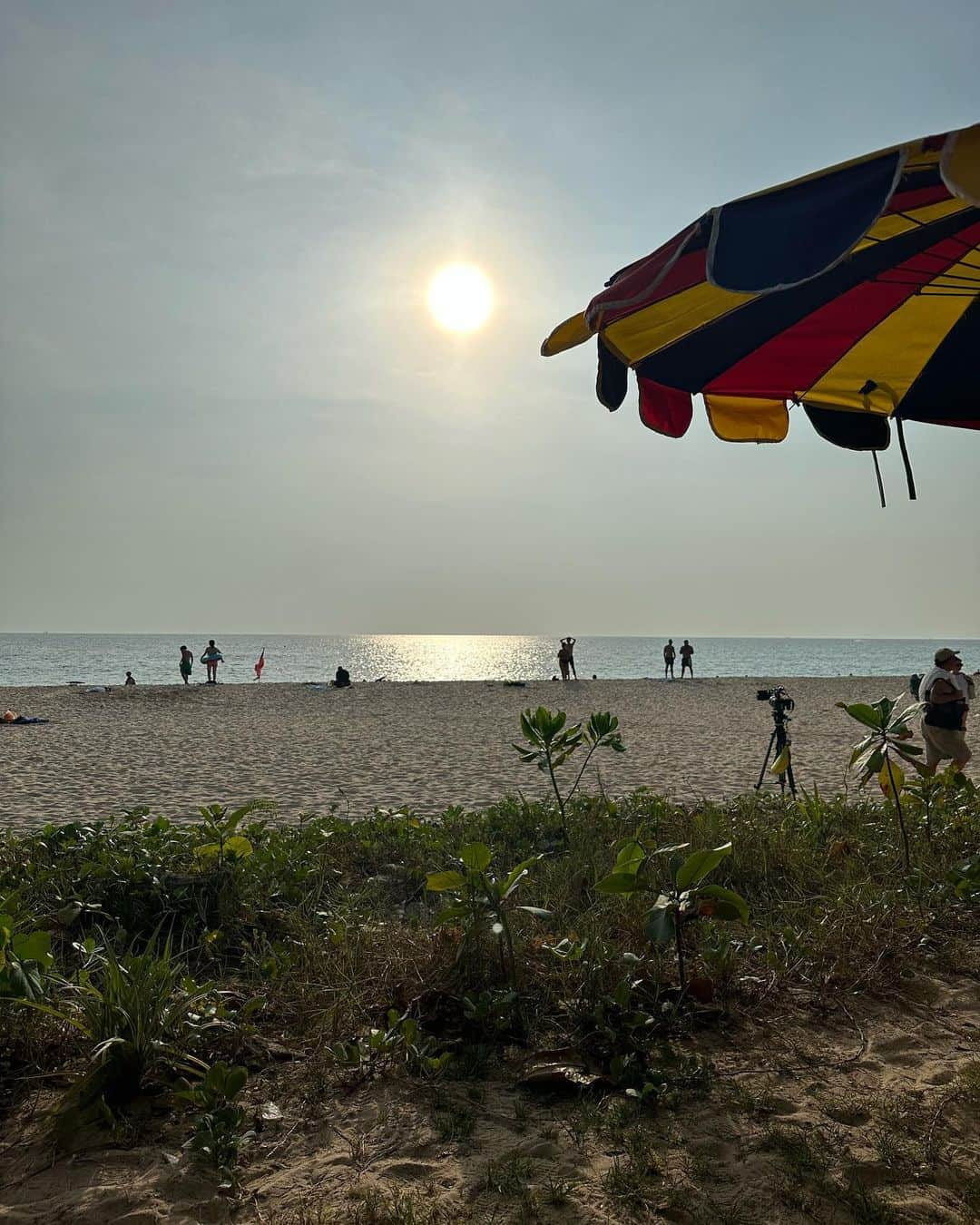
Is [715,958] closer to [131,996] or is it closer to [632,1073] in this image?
[632,1073]

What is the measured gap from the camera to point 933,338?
3.96 meters

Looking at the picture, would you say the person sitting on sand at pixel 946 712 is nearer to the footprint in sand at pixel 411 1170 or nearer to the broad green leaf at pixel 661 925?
the broad green leaf at pixel 661 925

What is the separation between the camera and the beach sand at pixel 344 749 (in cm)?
893

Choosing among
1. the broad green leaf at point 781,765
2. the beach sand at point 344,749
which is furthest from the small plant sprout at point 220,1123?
the beach sand at point 344,749

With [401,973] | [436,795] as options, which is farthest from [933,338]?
[436,795]

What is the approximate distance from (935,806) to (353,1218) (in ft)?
16.5

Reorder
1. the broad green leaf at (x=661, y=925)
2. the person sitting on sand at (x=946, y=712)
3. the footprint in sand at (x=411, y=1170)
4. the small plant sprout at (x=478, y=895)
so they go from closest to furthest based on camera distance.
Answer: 1. the footprint in sand at (x=411, y=1170)
2. the broad green leaf at (x=661, y=925)
3. the small plant sprout at (x=478, y=895)
4. the person sitting on sand at (x=946, y=712)

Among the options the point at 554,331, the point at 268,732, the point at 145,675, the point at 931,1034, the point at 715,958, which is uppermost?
the point at 145,675

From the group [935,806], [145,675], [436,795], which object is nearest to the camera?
[935,806]

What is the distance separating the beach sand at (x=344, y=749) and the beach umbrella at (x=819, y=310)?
5.25 metres

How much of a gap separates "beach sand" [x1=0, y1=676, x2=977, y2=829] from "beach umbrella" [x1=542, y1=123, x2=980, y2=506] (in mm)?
5253

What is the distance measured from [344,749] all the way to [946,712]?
30.8ft

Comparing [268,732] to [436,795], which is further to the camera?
[268,732]

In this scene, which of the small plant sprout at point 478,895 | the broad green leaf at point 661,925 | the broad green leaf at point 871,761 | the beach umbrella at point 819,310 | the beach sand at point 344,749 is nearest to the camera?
the beach umbrella at point 819,310
